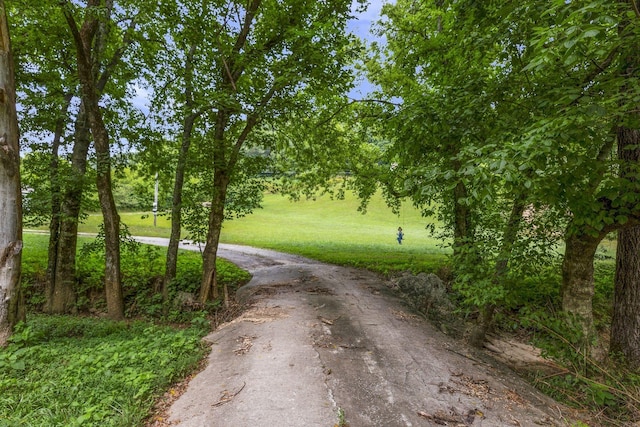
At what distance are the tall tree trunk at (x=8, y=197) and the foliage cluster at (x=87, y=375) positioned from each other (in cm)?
35

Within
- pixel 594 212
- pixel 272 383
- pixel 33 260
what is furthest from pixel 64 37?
pixel 594 212

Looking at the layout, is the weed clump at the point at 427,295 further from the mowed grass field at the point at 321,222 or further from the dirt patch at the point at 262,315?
the mowed grass field at the point at 321,222

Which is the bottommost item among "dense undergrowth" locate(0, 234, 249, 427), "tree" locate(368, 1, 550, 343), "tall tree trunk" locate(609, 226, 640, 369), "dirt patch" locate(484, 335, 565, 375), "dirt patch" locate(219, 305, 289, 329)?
"dirt patch" locate(484, 335, 565, 375)

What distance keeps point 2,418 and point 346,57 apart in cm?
846

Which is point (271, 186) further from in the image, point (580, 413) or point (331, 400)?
point (580, 413)

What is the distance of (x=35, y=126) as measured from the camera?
8422mm

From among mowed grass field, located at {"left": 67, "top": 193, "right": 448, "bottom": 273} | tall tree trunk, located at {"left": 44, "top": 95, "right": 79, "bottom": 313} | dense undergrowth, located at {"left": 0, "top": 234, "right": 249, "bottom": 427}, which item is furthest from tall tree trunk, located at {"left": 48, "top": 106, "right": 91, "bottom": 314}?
mowed grass field, located at {"left": 67, "top": 193, "right": 448, "bottom": 273}

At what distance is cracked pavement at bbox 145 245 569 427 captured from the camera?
10.8ft

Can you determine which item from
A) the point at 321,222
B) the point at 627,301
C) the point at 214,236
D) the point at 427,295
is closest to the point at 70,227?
the point at 214,236

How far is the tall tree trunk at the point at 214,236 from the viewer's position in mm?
8180

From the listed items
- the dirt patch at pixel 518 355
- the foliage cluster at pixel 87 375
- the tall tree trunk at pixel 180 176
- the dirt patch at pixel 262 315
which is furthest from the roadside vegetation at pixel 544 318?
the foliage cluster at pixel 87 375

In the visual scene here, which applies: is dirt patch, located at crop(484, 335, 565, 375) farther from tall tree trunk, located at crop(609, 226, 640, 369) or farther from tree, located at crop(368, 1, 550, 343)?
tall tree trunk, located at crop(609, 226, 640, 369)

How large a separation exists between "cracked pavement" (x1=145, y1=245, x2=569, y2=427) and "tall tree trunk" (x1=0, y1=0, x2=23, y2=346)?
112 inches

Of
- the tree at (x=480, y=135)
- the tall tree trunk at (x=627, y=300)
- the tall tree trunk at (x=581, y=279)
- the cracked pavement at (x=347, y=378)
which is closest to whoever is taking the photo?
the cracked pavement at (x=347, y=378)
